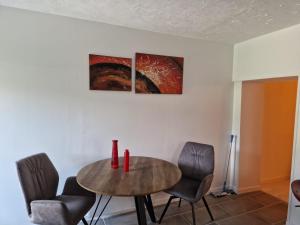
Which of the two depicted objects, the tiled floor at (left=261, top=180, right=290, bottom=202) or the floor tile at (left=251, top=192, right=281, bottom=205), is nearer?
the floor tile at (left=251, top=192, right=281, bottom=205)

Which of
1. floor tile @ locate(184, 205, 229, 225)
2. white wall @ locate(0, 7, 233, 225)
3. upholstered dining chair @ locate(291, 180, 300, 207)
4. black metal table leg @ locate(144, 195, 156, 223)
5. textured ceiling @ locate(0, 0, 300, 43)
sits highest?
textured ceiling @ locate(0, 0, 300, 43)

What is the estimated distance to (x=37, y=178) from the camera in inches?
77.7

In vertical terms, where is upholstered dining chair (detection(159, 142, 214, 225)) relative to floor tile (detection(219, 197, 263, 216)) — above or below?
above

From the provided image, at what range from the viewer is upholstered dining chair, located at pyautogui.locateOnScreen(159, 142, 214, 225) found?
2379mm

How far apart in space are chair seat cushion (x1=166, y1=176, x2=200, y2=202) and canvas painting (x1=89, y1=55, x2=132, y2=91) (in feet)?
4.51

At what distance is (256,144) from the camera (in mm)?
3498

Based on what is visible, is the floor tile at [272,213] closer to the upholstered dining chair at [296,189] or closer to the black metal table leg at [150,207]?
the upholstered dining chair at [296,189]

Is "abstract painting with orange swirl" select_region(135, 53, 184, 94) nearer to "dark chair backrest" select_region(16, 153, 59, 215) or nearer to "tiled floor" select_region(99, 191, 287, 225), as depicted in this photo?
"dark chair backrest" select_region(16, 153, 59, 215)

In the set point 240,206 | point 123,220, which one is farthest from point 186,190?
point 240,206

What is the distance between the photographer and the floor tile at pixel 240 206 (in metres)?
2.86

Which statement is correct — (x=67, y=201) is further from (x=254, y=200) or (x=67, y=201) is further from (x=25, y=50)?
(x=254, y=200)

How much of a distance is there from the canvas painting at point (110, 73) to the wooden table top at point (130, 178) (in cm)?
93

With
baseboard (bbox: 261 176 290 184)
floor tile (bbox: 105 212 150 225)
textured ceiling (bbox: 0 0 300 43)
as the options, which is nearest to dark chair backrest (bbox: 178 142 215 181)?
floor tile (bbox: 105 212 150 225)

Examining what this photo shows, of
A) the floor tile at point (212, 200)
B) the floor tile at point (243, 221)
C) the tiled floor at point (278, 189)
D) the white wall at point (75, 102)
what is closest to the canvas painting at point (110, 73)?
the white wall at point (75, 102)
